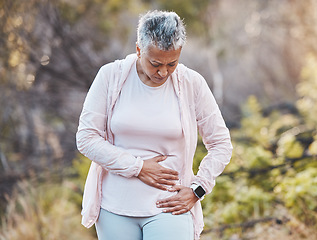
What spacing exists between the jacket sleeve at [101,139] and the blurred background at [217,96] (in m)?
2.18

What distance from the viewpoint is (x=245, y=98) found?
37.6 ft

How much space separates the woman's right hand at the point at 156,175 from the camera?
7.04 feet

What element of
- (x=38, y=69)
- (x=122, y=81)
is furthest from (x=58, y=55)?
(x=122, y=81)

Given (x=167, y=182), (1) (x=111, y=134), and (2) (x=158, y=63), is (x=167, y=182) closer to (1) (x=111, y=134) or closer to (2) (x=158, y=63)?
(1) (x=111, y=134)

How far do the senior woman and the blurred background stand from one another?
196 cm

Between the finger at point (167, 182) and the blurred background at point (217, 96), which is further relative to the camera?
the blurred background at point (217, 96)

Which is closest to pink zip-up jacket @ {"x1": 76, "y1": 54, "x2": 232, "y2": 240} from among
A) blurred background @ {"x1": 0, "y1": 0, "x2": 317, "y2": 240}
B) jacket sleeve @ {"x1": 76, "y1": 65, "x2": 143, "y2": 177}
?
jacket sleeve @ {"x1": 76, "y1": 65, "x2": 143, "y2": 177}

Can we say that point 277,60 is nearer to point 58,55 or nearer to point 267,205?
point 58,55

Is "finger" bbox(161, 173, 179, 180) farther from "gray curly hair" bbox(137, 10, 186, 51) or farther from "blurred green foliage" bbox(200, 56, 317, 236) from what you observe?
"blurred green foliage" bbox(200, 56, 317, 236)

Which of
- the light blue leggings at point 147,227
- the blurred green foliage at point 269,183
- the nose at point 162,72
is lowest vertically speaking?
the blurred green foliage at point 269,183

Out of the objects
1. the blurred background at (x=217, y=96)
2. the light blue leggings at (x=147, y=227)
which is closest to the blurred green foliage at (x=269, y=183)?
the blurred background at (x=217, y=96)

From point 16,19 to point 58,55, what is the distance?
116 cm

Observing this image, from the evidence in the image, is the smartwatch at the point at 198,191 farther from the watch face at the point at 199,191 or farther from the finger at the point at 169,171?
the finger at the point at 169,171

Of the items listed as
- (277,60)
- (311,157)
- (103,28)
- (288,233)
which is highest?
(103,28)
